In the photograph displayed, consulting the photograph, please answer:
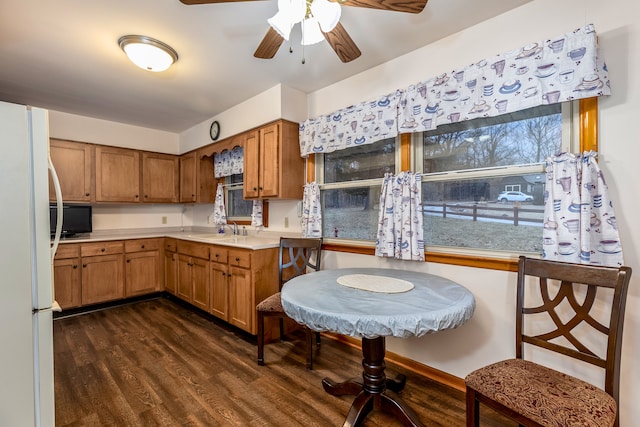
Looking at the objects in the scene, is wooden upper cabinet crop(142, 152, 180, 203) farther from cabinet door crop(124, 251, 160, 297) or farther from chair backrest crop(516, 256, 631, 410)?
chair backrest crop(516, 256, 631, 410)

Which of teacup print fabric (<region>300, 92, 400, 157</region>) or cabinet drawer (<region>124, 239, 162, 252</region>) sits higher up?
teacup print fabric (<region>300, 92, 400, 157</region>)

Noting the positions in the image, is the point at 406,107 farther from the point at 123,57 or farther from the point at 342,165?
the point at 123,57

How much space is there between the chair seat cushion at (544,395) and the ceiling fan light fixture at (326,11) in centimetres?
183

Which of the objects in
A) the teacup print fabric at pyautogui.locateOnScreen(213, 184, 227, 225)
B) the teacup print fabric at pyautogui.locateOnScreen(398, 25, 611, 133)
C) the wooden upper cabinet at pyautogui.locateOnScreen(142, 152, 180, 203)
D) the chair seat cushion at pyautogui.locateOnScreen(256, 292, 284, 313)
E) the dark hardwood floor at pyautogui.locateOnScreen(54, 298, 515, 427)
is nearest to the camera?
the teacup print fabric at pyautogui.locateOnScreen(398, 25, 611, 133)

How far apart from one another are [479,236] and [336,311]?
128cm

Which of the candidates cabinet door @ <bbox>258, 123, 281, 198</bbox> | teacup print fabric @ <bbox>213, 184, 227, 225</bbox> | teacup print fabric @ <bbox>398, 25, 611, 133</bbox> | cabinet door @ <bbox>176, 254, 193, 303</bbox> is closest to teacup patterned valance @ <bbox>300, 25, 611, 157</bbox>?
teacup print fabric @ <bbox>398, 25, 611, 133</bbox>

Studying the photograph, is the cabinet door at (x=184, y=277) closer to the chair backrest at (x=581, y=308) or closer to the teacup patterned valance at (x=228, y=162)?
the teacup patterned valance at (x=228, y=162)

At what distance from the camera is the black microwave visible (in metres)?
3.49

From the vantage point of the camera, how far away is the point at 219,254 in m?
3.02

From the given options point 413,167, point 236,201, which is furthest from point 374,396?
point 236,201

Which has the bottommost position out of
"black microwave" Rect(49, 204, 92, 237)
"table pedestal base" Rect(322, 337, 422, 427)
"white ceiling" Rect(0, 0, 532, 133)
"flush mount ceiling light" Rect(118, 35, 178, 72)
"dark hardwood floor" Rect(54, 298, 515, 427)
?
"dark hardwood floor" Rect(54, 298, 515, 427)

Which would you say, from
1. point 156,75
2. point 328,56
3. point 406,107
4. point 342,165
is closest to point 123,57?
point 156,75

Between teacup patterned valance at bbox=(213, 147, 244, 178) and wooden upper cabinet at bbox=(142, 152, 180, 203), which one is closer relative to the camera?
teacup patterned valance at bbox=(213, 147, 244, 178)

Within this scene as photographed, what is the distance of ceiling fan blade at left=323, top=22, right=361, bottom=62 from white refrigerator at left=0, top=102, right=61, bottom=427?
151cm
